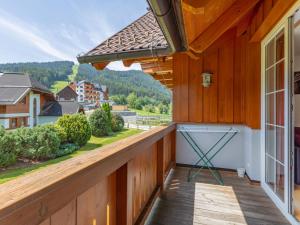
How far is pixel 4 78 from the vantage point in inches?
111

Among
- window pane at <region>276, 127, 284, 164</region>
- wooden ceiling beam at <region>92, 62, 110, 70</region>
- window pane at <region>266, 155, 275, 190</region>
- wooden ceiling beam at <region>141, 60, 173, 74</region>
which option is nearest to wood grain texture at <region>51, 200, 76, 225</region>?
window pane at <region>276, 127, 284, 164</region>

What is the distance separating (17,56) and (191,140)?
523cm

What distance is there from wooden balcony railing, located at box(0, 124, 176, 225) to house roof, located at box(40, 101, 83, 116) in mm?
3409

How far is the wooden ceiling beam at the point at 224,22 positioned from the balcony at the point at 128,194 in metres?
1.65

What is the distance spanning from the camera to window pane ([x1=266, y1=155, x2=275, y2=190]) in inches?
→ 100

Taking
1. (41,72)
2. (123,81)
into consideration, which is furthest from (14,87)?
(123,81)

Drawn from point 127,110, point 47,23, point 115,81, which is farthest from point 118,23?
point 127,110

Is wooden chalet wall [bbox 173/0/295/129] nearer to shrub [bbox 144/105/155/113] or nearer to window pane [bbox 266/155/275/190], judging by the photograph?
window pane [bbox 266/155/275/190]

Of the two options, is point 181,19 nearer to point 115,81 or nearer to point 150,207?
point 150,207

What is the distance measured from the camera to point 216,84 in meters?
3.76

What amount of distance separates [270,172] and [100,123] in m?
7.22

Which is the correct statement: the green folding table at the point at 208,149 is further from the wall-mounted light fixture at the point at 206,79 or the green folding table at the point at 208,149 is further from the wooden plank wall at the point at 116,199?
the wooden plank wall at the point at 116,199

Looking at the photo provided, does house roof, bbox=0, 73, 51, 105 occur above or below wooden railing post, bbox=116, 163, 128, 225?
above

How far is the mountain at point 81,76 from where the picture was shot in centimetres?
421
